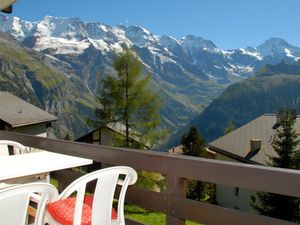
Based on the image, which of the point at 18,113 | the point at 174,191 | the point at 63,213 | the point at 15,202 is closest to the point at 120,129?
the point at 18,113

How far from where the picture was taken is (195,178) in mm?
3074

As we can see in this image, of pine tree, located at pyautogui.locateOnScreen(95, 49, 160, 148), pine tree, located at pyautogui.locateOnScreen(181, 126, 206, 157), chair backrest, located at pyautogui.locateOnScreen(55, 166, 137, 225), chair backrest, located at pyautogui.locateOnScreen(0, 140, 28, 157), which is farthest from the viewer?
pine tree, located at pyautogui.locateOnScreen(181, 126, 206, 157)

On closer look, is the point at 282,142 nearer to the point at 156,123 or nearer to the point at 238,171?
the point at 156,123

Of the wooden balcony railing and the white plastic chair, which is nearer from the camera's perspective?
Result: the white plastic chair

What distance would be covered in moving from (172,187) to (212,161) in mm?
489

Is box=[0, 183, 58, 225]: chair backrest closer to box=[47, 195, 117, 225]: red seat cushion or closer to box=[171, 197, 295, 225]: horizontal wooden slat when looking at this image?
box=[47, 195, 117, 225]: red seat cushion

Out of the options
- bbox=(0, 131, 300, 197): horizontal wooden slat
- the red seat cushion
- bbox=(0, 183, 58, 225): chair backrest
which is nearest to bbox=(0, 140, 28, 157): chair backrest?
bbox=(0, 131, 300, 197): horizontal wooden slat

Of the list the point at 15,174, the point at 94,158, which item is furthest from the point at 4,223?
the point at 94,158

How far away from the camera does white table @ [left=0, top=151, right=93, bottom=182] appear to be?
337 centimetres

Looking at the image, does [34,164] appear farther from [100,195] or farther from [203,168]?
[203,168]

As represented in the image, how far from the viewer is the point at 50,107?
196 m

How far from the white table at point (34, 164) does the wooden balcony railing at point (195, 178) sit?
281 millimetres

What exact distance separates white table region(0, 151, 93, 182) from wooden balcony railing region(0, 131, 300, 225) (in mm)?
281

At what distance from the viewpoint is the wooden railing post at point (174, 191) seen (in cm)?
325
